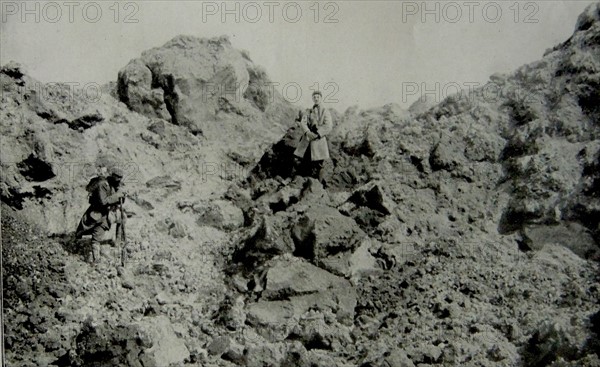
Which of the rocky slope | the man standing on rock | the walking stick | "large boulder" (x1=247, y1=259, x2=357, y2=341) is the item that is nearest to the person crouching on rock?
the walking stick

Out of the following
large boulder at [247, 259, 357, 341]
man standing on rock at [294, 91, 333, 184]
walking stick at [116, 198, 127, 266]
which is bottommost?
large boulder at [247, 259, 357, 341]

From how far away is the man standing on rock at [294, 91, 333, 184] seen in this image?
10914 millimetres

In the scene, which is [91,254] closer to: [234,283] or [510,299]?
[234,283]

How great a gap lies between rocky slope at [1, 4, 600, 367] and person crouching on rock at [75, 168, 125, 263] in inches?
10.7

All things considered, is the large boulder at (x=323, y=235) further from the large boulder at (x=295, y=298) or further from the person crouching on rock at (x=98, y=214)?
the person crouching on rock at (x=98, y=214)

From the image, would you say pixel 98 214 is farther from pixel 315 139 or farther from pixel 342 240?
pixel 315 139

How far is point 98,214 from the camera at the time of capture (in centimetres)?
891

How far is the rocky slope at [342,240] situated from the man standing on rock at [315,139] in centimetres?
43

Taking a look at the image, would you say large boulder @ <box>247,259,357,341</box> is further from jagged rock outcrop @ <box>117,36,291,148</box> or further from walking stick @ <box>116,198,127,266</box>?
jagged rock outcrop @ <box>117,36,291,148</box>

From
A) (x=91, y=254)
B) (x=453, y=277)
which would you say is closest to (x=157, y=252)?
(x=91, y=254)

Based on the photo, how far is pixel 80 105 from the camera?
11844 mm

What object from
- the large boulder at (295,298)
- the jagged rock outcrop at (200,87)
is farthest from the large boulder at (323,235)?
the jagged rock outcrop at (200,87)

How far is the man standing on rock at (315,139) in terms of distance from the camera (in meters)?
10.9

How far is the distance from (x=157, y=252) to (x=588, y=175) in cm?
723
